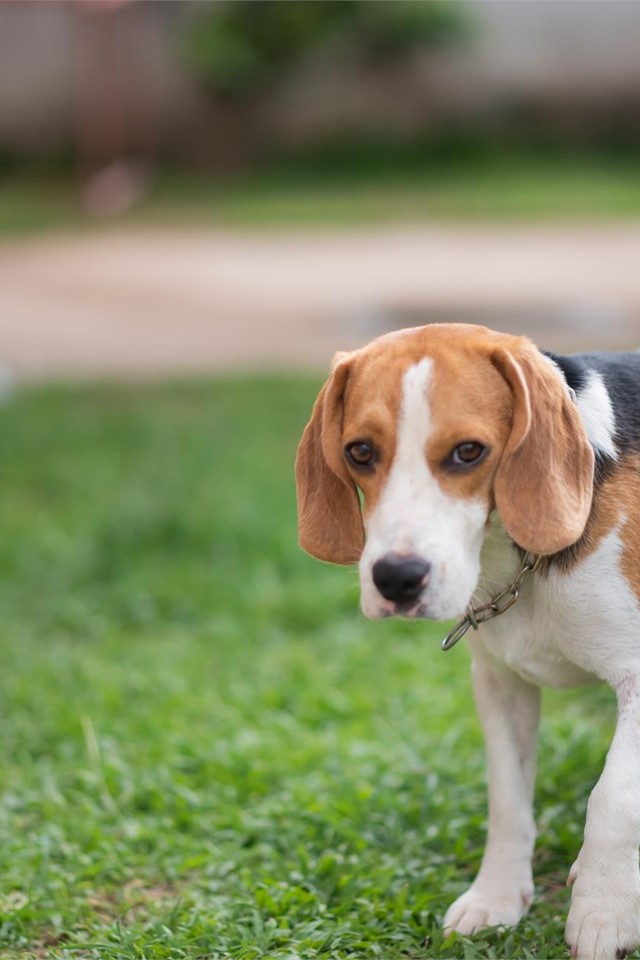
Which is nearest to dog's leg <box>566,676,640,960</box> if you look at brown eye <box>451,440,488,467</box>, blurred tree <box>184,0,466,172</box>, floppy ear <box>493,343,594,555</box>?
floppy ear <box>493,343,594,555</box>

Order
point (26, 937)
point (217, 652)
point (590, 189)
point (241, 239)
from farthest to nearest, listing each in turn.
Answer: point (590, 189)
point (241, 239)
point (217, 652)
point (26, 937)

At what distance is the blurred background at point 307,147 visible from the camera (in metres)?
14.3

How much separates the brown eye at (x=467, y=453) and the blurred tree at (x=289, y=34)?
19.0m

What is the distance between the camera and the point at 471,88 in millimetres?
21422

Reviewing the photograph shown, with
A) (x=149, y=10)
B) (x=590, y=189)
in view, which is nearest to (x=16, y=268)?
(x=590, y=189)

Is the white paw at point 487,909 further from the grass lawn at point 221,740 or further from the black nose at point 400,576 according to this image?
the black nose at point 400,576

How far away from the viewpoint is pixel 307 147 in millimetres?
21438

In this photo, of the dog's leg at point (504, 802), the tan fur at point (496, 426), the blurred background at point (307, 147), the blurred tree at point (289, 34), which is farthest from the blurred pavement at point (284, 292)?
the tan fur at point (496, 426)

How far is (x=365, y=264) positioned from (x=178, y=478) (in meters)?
7.16

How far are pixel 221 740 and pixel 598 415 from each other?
223 centimetres

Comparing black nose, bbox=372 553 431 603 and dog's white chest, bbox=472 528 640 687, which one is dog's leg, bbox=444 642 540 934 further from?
black nose, bbox=372 553 431 603

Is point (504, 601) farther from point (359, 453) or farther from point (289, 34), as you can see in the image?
point (289, 34)

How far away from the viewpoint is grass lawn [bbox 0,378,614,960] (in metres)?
3.71

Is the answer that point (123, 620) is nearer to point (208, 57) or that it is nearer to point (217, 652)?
point (217, 652)
